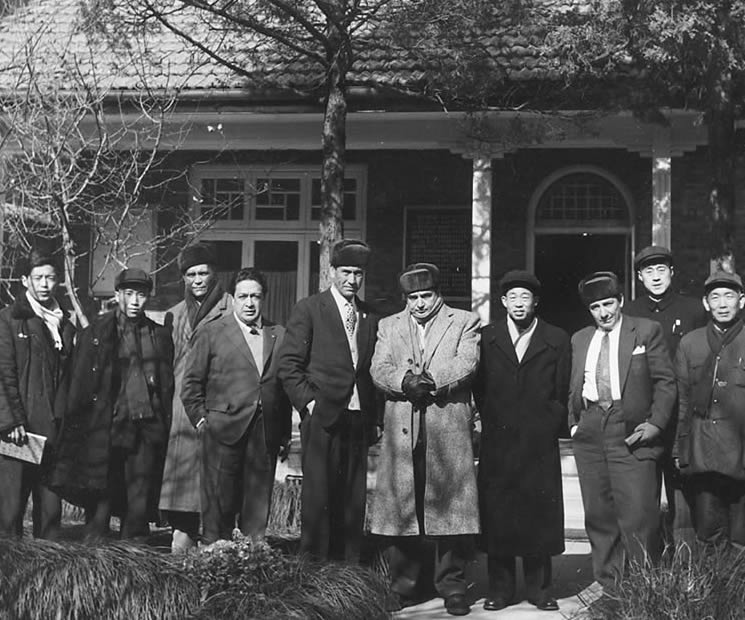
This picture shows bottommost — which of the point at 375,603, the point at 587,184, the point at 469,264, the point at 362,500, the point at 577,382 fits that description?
the point at 375,603

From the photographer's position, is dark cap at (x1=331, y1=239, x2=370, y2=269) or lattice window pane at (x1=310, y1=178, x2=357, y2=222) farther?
lattice window pane at (x1=310, y1=178, x2=357, y2=222)

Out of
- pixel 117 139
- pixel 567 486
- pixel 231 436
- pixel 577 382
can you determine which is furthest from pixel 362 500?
pixel 117 139

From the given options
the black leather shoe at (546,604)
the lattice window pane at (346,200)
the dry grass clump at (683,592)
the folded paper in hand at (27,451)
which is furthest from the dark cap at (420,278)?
the lattice window pane at (346,200)

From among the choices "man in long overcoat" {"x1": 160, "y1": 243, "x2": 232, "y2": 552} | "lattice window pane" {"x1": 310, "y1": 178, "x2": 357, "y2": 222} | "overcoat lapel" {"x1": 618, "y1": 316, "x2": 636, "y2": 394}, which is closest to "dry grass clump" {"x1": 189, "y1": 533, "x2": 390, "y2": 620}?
"man in long overcoat" {"x1": 160, "y1": 243, "x2": 232, "y2": 552}

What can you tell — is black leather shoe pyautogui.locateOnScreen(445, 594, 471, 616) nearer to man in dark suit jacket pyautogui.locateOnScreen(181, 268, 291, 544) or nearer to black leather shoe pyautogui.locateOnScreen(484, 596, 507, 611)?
black leather shoe pyautogui.locateOnScreen(484, 596, 507, 611)

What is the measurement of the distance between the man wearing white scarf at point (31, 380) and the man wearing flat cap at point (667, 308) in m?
3.66

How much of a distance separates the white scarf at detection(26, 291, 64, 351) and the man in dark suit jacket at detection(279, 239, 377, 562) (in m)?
1.70

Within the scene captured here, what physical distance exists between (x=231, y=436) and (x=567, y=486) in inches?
165

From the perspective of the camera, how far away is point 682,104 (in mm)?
9891

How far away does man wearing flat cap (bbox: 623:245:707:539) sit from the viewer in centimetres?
662

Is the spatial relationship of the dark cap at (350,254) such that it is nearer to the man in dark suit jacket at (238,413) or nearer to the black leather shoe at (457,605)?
the man in dark suit jacket at (238,413)

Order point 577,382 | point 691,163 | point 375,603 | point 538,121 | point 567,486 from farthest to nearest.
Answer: point 691,163, point 538,121, point 567,486, point 577,382, point 375,603

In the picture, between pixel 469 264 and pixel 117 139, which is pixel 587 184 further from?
pixel 117 139

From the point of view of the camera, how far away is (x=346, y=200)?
13586 mm
